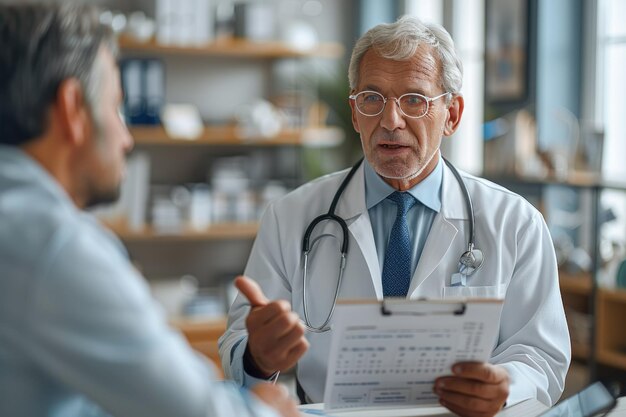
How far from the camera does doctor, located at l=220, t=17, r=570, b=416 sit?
1.79 m

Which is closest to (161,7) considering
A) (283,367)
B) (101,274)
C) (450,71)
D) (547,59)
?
(547,59)

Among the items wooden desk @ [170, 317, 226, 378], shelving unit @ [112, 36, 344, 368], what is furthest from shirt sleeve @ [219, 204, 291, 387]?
shelving unit @ [112, 36, 344, 368]

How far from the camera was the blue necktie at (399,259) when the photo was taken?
1826mm

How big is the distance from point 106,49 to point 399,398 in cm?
70

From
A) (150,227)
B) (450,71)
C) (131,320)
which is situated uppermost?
(450,71)

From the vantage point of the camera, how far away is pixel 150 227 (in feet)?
14.3

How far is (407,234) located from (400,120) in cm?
25

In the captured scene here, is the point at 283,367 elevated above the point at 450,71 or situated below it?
below

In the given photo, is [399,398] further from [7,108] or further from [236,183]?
[236,183]

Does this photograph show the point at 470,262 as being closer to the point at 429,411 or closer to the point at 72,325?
the point at 429,411

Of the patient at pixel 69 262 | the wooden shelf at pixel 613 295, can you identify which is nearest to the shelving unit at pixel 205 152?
the wooden shelf at pixel 613 295

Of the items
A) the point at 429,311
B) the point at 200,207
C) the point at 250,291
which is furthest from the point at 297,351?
the point at 200,207

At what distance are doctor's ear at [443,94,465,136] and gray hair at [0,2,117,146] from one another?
108cm

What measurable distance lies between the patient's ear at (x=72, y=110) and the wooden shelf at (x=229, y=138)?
3.24m
